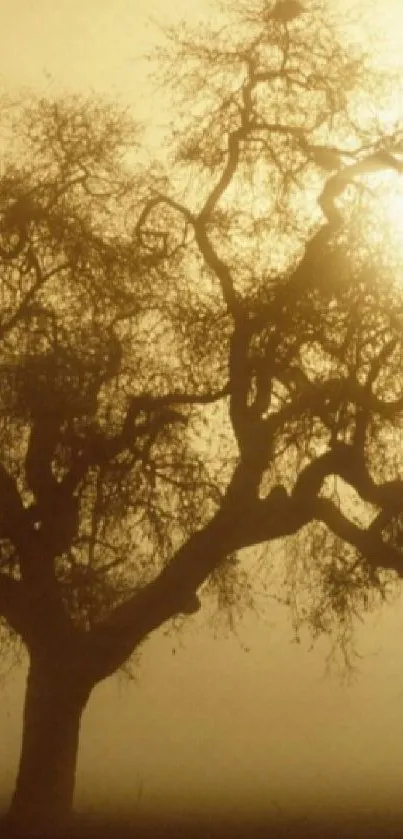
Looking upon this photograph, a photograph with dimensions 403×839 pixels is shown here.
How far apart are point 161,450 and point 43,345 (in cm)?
194

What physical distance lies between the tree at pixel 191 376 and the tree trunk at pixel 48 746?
3 centimetres

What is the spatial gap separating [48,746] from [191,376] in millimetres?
4897

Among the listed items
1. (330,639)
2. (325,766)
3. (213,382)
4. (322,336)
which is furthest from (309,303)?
(325,766)

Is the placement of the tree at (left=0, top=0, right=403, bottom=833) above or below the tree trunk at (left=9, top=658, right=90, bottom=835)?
above

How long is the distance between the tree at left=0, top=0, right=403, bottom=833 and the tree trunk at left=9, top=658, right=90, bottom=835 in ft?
0.09

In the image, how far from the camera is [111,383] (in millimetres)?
19328

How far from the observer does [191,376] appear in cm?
1959

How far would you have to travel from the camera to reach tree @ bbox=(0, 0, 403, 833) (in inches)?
738

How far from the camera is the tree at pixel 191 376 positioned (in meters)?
18.7

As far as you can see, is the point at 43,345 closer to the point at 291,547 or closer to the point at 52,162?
the point at 52,162

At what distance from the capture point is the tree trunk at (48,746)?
19.4 m

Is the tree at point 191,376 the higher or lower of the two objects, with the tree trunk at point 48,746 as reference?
higher

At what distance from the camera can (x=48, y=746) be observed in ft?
63.9

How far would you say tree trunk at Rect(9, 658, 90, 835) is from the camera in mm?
19438
